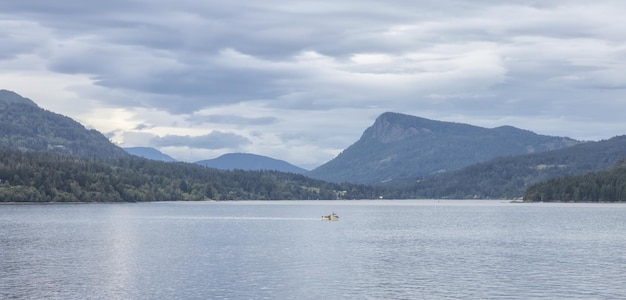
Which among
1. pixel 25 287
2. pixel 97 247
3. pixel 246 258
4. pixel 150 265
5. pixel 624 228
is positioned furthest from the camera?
pixel 624 228

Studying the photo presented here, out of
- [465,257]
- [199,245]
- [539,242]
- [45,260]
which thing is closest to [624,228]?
[539,242]

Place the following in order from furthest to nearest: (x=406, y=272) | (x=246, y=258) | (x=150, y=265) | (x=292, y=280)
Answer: (x=246, y=258) → (x=150, y=265) → (x=406, y=272) → (x=292, y=280)

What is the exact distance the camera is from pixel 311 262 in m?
112

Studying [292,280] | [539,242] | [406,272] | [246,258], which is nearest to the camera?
[292,280]

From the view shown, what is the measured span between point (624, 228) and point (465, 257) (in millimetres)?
83619

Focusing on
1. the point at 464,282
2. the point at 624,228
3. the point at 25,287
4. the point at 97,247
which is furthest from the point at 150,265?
the point at 624,228

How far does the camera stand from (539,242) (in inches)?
5891

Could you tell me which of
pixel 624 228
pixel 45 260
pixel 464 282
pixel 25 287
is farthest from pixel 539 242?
pixel 25 287

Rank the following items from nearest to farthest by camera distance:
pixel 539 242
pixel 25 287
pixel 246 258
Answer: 1. pixel 25 287
2. pixel 246 258
3. pixel 539 242

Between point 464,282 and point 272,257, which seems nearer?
point 464,282

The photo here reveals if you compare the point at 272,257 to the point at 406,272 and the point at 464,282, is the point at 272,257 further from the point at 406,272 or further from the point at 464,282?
the point at 464,282

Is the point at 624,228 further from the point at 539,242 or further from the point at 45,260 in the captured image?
the point at 45,260

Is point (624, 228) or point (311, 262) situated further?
point (624, 228)

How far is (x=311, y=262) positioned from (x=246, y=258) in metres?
11.1
